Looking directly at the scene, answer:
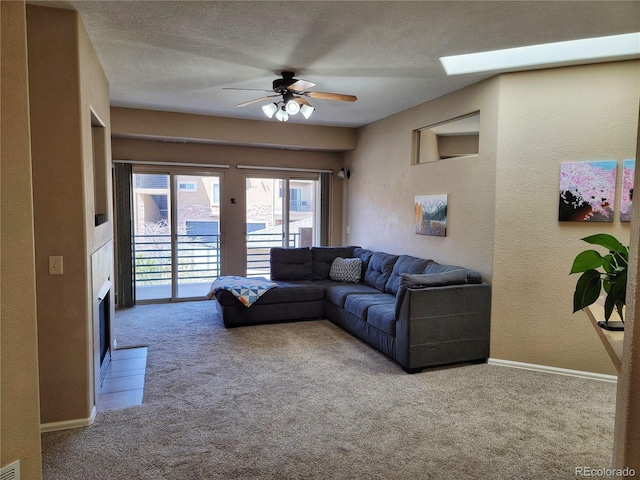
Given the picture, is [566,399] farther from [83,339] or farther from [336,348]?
[83,339]

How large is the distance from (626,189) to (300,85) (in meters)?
2.83

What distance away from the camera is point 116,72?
12.5 feet

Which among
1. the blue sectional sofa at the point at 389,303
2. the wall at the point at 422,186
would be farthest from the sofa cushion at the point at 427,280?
the wall at the point at 422,186

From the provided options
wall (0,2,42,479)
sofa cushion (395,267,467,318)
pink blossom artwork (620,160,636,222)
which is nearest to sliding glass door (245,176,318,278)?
sofa cushion (395,267,467,318)

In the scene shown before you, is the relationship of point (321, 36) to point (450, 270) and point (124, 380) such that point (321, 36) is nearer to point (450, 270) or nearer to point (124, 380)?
point (450, 270)

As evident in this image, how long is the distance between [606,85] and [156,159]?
214 inches

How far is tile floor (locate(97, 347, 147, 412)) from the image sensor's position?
304cm

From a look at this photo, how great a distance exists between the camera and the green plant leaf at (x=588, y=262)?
1454mm

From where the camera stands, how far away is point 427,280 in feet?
12.1

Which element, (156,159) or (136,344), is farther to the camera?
(156,159)

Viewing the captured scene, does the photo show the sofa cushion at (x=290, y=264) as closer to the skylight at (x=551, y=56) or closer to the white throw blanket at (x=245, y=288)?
the white throw blanket at (x=245, y=288)

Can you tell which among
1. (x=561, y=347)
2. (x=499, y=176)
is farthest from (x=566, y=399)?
(x=499, y=176)

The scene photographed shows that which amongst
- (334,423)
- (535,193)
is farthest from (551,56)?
(334,423)

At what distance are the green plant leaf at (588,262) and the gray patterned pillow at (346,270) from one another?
13.7 feet
